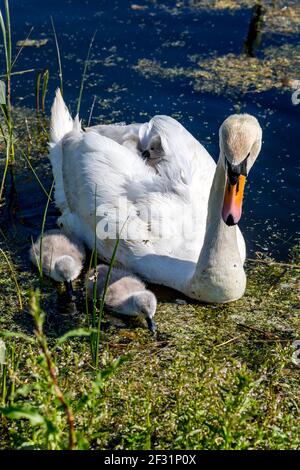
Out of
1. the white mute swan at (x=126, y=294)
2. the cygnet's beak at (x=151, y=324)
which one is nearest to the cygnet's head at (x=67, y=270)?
the white mute swan at (x=126, y=294)

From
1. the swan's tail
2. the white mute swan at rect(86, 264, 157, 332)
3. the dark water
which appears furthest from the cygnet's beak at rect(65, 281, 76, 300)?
the swan's tail

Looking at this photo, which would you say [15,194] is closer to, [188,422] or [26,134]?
[26,134]

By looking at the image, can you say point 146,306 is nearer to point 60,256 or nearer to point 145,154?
point 60,256

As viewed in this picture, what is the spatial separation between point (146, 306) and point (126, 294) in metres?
0.26

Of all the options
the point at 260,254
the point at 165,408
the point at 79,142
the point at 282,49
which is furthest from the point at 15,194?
the point at 282,49

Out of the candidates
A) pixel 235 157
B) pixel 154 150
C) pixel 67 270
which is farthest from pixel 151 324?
pixel 154 150

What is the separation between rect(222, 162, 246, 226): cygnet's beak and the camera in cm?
473

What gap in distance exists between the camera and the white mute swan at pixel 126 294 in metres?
5.25

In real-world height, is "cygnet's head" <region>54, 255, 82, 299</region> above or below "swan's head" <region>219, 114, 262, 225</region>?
below

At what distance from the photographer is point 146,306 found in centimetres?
522

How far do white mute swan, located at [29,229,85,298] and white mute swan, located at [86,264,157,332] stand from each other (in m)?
0.15

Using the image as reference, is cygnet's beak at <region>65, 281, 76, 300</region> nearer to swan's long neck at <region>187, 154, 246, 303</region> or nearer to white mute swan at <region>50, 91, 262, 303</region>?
white mute swan at <region>50, 91, 262, 303</region>

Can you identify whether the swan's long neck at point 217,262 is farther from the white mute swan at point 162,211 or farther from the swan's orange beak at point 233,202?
the swan's orange beak at point 233,202

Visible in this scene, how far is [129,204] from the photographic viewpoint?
228 inches
